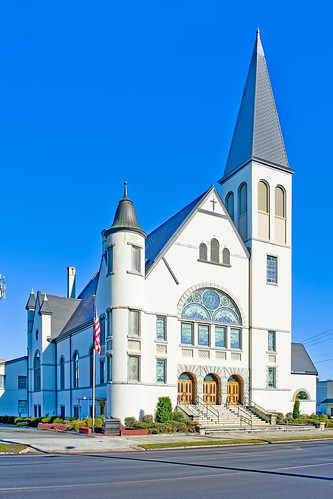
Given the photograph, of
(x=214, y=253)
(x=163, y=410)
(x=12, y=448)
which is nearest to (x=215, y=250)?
(x=214, y=253)

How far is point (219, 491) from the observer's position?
1159 centimetres

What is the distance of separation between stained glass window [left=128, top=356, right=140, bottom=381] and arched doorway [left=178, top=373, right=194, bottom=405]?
4567mm

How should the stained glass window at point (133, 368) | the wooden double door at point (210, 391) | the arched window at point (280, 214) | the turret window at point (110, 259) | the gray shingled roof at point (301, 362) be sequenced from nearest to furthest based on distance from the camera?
the stained glass window at point (133, 368)
the turret window at point (110, 259)
the wooden double door at point (210, 391)
the arched window at point (280, 214)
the gray shingled roof at point (301, 362)

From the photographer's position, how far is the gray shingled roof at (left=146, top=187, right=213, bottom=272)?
40.0 metres

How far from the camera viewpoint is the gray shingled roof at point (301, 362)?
47594 mm

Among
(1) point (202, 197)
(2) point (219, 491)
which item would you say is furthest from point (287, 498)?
(1) point (202, 197)

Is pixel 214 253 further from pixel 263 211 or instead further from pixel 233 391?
pixel 233 391

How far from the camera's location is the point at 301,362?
48.8 metres

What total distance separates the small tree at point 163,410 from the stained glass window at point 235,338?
8.04 meters

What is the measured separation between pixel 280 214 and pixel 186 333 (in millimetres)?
13745

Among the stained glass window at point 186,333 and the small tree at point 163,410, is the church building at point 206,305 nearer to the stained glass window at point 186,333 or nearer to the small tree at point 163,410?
the stained glass window at point 186,333

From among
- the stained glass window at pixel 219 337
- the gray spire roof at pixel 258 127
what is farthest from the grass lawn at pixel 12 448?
the gray spire roof at pixel 258 127

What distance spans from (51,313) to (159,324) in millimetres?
18078

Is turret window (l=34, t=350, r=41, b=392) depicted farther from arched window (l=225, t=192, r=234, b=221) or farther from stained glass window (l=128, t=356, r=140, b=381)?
arched window (l=225, t=192, r=234, b=221)
